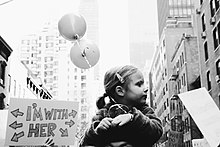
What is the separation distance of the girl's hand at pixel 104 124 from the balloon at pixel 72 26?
4.78 meters

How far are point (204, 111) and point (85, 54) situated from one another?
4.42m

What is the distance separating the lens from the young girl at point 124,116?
284cm

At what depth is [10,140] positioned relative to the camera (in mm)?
5020

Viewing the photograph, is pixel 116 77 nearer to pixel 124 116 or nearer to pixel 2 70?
pixel 124 116

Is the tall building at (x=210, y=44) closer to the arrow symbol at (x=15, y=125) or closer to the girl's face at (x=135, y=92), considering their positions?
the arrow symbol at (x=15, y=125)

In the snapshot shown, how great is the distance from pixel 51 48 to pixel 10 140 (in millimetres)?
101079

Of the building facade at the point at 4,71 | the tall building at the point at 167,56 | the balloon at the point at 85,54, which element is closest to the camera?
the balloon at the point at 85,54

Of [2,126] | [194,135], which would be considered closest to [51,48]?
[194,135]

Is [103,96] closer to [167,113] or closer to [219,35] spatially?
[219,35]

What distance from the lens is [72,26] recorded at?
7.51 m

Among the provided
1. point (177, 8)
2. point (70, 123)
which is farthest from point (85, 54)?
point (177, 8)

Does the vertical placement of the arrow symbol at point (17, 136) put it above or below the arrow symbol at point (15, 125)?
below

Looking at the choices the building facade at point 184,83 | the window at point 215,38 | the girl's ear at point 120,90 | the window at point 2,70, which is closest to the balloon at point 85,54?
the girl's ear at point 120,90

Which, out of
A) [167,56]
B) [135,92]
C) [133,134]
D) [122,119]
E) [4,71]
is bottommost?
[167,56]
